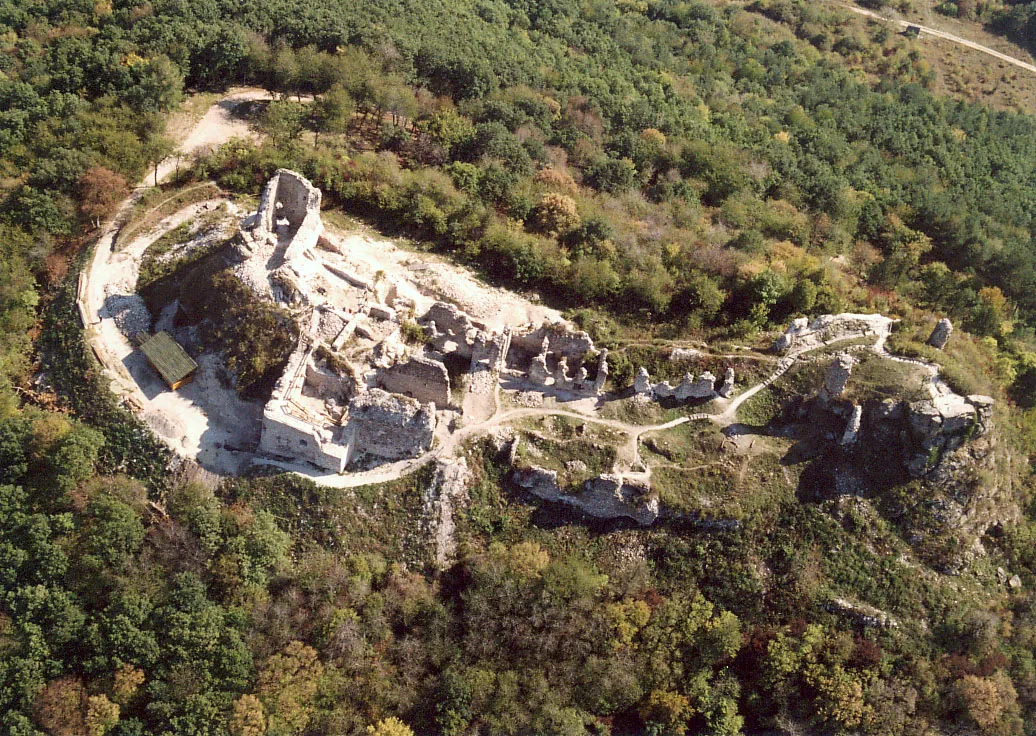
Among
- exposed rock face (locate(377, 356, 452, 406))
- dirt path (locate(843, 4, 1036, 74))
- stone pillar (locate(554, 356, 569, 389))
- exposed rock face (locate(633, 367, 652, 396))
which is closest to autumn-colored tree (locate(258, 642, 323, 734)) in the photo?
exposed rock face (locate(377, 356, 452, 406))

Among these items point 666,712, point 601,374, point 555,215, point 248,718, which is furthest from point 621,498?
point 555,215

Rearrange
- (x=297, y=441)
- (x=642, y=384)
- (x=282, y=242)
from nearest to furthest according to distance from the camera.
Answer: (x=297, y=441), (x=642, y=384), (x=282, y=242)

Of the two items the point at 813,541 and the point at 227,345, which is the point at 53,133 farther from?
the point at 813,541

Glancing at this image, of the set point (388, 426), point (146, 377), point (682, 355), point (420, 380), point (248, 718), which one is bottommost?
point (248, 718)

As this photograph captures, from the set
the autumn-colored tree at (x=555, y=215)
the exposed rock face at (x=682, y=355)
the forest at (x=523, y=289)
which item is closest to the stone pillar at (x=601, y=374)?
the forest at (x=523, y=289)

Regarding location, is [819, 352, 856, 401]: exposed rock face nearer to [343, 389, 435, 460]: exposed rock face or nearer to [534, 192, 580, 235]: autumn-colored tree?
[534, 192, 580, 235]: autumn-colored tree

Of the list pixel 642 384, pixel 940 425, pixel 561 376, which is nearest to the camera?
pixel 940 425

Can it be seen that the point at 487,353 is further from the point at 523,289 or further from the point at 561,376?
the point at 523,289
